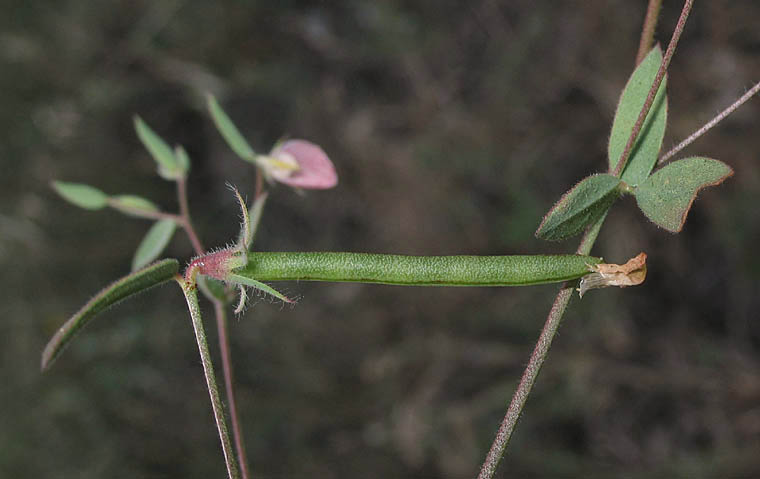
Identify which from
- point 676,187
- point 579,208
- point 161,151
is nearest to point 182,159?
point 161,151

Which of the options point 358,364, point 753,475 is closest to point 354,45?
point 358,364

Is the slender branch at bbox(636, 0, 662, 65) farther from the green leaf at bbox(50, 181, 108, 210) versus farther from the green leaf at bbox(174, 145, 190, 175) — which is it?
the green leaf at bbox(50, 181, 108, 210)

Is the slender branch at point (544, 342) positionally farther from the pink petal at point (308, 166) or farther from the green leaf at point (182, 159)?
the green leaf at point (182, 159)

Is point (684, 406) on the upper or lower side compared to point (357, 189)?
lower

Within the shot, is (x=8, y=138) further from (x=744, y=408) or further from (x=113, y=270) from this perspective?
(x=744, y=408)

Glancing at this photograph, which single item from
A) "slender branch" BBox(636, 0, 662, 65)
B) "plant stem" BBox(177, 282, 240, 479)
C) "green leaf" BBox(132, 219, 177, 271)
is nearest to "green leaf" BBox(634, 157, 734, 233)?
"slender branch" BBox(636, 0, 662, 65)

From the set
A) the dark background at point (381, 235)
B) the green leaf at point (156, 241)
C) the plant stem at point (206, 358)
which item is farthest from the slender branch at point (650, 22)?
the dark background at point (381, 235)
